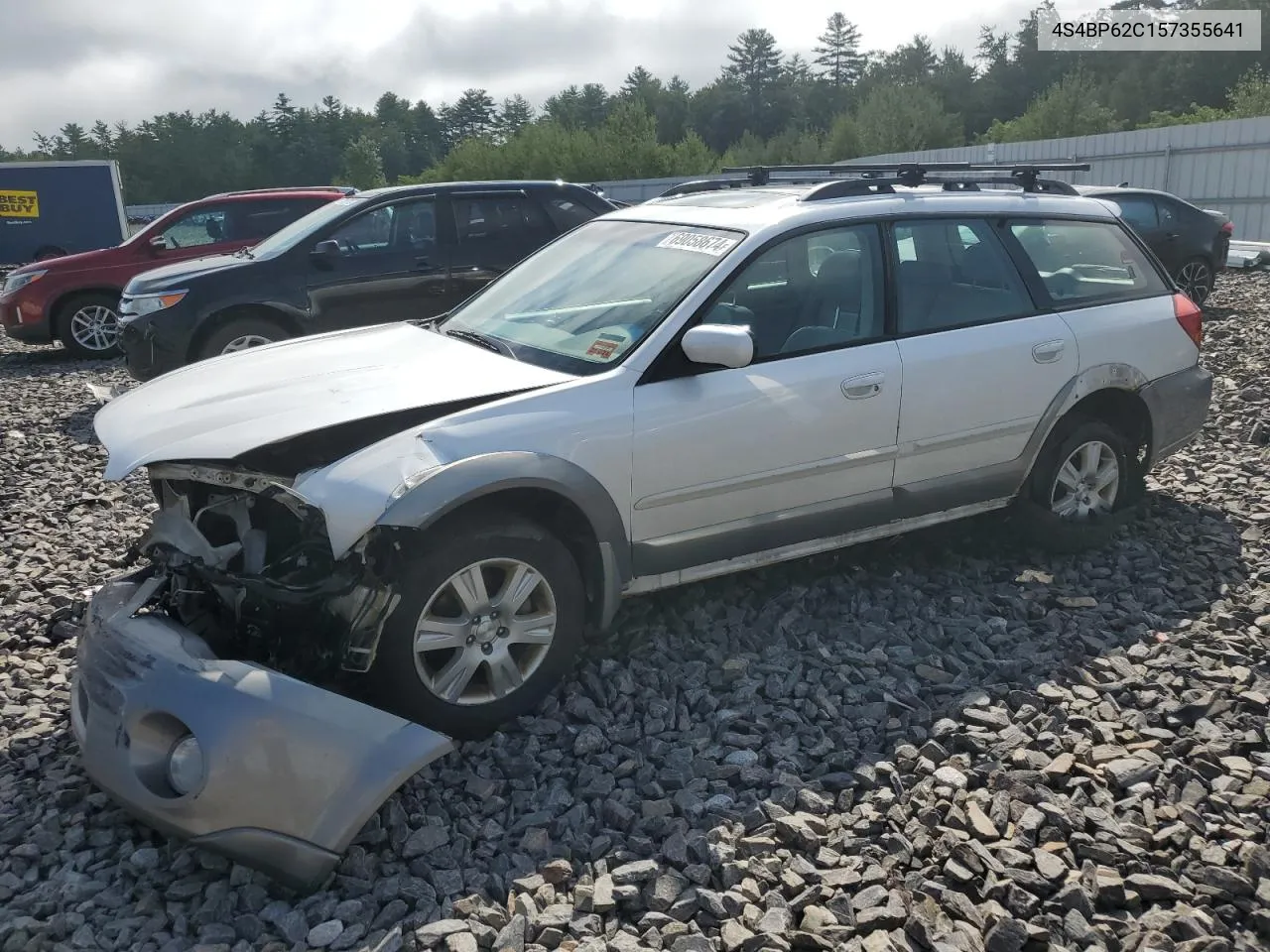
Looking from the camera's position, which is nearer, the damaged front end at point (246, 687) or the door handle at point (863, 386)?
the damaged front end at point (246, 687)

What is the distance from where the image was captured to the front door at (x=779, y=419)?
13.3ft

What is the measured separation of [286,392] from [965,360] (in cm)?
285

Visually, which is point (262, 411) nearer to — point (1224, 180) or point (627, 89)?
point (1224, 180)

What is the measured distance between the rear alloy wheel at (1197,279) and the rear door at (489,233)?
8167mm

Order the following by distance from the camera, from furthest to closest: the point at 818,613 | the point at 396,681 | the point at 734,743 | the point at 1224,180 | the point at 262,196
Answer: the point at 1224,180 < the point at 262,196 < the point at 818,613 < the point at 734,743 < the point at 396,681

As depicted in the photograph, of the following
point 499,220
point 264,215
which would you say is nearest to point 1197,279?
point 499,220

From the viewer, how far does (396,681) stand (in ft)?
11.5

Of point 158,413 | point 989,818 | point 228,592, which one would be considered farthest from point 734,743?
point 158,413

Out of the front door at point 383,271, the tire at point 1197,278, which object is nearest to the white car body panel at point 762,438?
the front door at point 383,271

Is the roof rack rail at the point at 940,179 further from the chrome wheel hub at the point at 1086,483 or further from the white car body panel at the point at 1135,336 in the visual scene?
the chrome wheel hub at the point at 1086,483

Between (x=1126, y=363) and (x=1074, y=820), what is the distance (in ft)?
9.07

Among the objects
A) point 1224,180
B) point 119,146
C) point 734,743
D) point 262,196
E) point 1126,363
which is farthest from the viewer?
point 119,146

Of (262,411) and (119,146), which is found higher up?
(119,146)

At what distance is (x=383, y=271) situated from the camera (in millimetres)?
8961
